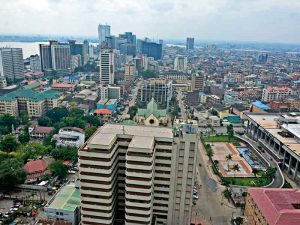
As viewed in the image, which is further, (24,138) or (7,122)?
(7,122)

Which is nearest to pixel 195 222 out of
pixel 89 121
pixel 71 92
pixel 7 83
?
pixel 89 121

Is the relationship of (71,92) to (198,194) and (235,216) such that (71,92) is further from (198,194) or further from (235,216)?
(235,216)

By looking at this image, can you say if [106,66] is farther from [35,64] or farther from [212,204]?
[212,204]

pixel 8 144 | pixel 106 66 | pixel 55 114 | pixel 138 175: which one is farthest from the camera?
pixel 106 66

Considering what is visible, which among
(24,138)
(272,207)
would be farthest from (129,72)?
(272,207)

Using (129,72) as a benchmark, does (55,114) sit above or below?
below

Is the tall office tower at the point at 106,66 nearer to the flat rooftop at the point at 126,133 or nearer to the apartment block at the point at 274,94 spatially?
the apartment block at the point at 274,94

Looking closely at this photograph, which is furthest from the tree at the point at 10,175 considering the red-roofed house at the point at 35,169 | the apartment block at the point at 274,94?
the apartment block at the point at 274,94
